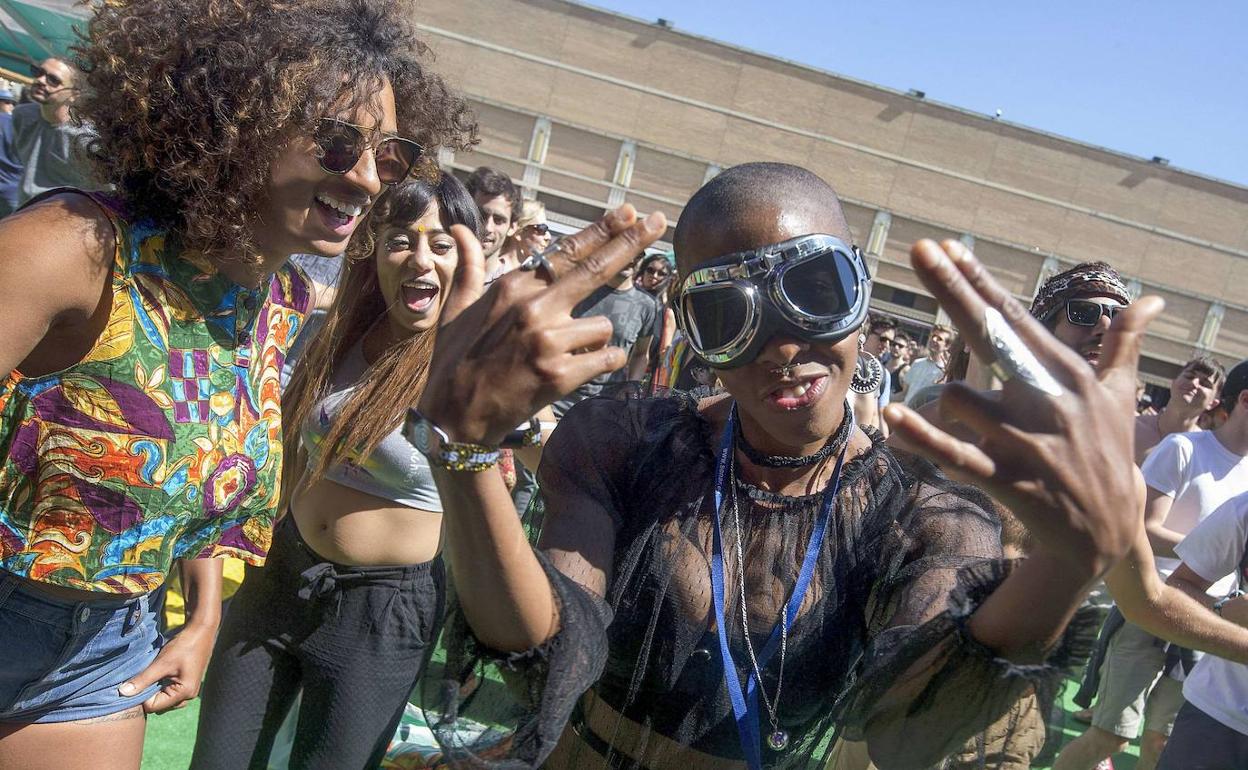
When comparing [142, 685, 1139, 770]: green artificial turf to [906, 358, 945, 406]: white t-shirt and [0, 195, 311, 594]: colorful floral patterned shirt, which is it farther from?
[906, 358, 945, 406]: white t-shirt

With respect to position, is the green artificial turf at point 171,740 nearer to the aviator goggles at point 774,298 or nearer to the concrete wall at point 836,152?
the aviator goggles at point 774,298

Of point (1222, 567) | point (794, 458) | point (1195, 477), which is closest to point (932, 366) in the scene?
point (1195, 477)

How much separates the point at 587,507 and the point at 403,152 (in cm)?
114

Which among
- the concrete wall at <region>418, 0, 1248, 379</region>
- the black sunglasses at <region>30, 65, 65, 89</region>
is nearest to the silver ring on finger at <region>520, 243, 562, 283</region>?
the black sunglasses at <region>30, 65, 65, 89</region>

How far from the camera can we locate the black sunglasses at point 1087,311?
351cm

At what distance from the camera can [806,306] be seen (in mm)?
1720

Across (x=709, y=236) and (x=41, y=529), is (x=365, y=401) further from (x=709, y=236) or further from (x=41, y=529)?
(x=709, y=236)

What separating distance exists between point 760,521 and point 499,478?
65 centimetres

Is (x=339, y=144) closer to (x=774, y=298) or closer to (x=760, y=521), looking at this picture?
(x=774, y=298)

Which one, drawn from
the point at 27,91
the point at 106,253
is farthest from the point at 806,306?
the point at 27,91

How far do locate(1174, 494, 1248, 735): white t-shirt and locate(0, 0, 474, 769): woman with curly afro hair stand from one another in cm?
296

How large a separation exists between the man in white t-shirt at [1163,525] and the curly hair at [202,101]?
3972 mm

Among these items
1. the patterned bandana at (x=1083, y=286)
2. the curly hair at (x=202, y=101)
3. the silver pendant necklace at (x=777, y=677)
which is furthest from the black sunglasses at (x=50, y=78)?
the silver pendant necklace at (x=777, y=677)

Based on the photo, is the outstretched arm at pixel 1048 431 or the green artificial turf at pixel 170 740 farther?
the green artificial turf at pixel 170 740
